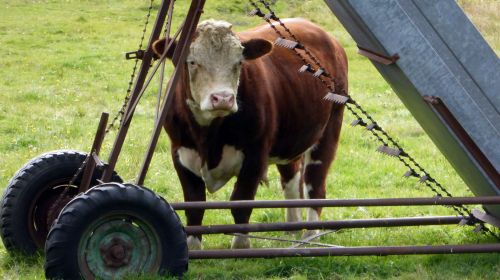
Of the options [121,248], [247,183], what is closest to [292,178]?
[247,183]

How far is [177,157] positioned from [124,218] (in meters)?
1.82

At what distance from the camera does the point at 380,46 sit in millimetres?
6613

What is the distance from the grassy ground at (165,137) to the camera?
7.29m

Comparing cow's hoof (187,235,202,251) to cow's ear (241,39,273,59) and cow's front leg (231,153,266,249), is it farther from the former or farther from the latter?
cow's ear (241,39,273,59)

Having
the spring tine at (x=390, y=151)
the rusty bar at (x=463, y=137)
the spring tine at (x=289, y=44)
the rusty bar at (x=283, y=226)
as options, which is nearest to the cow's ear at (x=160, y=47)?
the spring tine at (x=289, y=44)

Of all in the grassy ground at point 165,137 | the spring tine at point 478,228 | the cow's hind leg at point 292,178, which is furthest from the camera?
the cow's hind leg at point 292,178

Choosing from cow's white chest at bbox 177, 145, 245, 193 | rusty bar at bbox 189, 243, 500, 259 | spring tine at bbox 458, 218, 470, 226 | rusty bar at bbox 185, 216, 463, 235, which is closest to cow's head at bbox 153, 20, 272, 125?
cow's white chest at bbox 177, 145, 245, 193

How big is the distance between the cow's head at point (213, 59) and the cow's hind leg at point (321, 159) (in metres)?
2.04

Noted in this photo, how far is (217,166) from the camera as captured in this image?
8094 mm

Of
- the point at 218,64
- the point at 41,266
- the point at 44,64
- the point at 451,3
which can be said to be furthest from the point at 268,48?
the point at 44,64

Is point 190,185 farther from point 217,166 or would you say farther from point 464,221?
point 464,221

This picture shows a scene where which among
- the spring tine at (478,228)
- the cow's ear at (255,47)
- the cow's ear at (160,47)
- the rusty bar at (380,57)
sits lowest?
the spring tine at (478,228)

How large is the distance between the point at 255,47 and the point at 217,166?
3.39 feet

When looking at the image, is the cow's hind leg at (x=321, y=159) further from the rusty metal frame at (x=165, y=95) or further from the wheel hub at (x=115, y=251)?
the wheel hub at (x=115, y=251)
